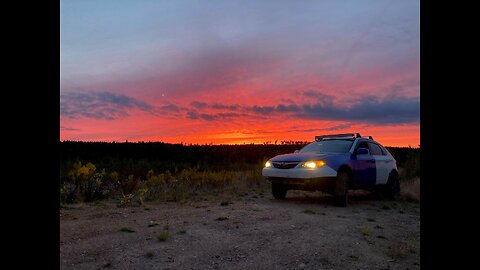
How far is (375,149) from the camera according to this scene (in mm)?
11977

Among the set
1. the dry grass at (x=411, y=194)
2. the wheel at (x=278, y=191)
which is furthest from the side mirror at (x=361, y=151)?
the dry grass at (x=411, y=194)

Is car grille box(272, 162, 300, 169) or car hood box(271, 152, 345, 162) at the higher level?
car hood box(271, 152, 345, 162)

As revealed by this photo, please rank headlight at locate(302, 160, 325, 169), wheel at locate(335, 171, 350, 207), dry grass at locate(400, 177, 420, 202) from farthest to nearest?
1. dry grass at locate(400, 177, 420, 202)
2. wheel at locate(335, 171, 350, 207)
3. headlight at locate(302, 160, 325, 169)

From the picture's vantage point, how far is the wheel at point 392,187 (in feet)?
40.3

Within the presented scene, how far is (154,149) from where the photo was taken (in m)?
34.2

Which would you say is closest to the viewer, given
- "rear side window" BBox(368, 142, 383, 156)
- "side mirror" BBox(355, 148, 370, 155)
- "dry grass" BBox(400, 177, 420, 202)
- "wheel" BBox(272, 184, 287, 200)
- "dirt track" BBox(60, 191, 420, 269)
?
"dirt track" BBox(60, 191, 420, 269)

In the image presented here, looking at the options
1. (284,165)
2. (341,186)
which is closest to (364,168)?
(341,186)

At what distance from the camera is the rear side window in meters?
11.8

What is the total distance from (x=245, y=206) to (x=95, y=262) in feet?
16.8

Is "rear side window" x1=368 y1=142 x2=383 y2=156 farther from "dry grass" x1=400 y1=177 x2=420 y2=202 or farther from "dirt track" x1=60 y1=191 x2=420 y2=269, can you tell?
"dirt track" x1=60 y1=191 x2=420 y2=269

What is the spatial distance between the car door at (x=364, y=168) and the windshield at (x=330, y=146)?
0.30m

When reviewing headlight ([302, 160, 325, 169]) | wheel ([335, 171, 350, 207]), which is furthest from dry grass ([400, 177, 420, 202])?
headlight ([302, 160, 325, 169])
